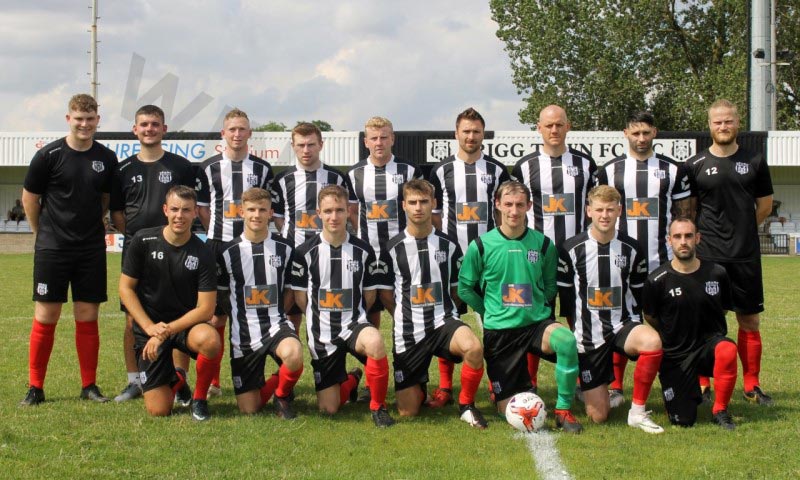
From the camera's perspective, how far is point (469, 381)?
463 cm

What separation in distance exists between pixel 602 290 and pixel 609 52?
1137 inches

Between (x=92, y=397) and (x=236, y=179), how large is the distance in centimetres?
161

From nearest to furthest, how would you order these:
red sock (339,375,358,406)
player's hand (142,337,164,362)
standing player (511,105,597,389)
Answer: player's hand (142,337,164,362)
red sock (339,375,358,406)
standing player (511,105,597,389)

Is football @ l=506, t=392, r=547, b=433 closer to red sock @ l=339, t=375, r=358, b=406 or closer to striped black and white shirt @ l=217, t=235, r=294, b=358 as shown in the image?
red sock @ l=339, t=375, r=358, b=406

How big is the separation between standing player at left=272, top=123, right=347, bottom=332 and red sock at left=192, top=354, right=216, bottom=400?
921mm

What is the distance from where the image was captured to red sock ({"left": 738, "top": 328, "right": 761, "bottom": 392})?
17.1 ft

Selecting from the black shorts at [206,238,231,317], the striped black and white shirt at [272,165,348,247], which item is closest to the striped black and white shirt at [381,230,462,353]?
the striped black and white shirt at [272,165,348,247]

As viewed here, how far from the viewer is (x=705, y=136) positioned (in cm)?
2333

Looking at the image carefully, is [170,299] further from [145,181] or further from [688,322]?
[688,322]

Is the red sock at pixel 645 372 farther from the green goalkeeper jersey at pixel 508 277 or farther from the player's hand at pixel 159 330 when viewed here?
the player's hand at pixel 159 330

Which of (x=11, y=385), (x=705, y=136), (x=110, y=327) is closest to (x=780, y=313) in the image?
(x=110, y=327)

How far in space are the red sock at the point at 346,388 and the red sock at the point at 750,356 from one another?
240cm

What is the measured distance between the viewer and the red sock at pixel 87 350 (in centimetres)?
528

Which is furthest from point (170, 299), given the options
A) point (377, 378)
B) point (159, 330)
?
point (377, 378)
